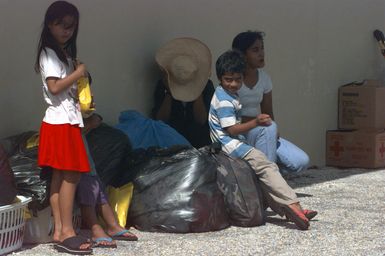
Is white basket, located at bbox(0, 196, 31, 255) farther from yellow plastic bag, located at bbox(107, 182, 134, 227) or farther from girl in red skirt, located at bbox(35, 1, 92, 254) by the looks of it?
yellow plastic bag, located at bbox(107, 182, 134, 227)

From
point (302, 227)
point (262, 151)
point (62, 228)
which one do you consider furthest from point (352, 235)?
point (62, 228)

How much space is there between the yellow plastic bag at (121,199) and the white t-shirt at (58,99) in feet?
2.57

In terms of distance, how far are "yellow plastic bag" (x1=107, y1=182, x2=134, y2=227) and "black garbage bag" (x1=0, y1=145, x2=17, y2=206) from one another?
3.05 ft

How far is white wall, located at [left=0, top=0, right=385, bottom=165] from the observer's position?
227 inches

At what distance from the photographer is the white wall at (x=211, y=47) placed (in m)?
5.77

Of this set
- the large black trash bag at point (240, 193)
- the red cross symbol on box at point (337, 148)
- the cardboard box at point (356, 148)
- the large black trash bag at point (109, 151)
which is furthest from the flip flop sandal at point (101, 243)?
the red cross symbol on box at point (337, 148)

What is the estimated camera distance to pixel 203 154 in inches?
230

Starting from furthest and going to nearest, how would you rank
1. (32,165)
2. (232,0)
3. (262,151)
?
(232,0) < (262,151) < (32,165)

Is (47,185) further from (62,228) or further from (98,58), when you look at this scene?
(98,58)

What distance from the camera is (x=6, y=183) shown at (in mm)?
4836

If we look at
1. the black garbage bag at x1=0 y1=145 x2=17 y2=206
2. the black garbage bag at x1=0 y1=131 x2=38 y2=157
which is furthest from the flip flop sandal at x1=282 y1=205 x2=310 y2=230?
the black garbage bag at x1=0 y1=145 x2=17 y2=206

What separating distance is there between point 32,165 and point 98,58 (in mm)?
1326

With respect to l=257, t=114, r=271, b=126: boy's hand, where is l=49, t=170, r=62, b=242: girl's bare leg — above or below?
below

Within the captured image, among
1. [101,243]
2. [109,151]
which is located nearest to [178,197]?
[109,151]
